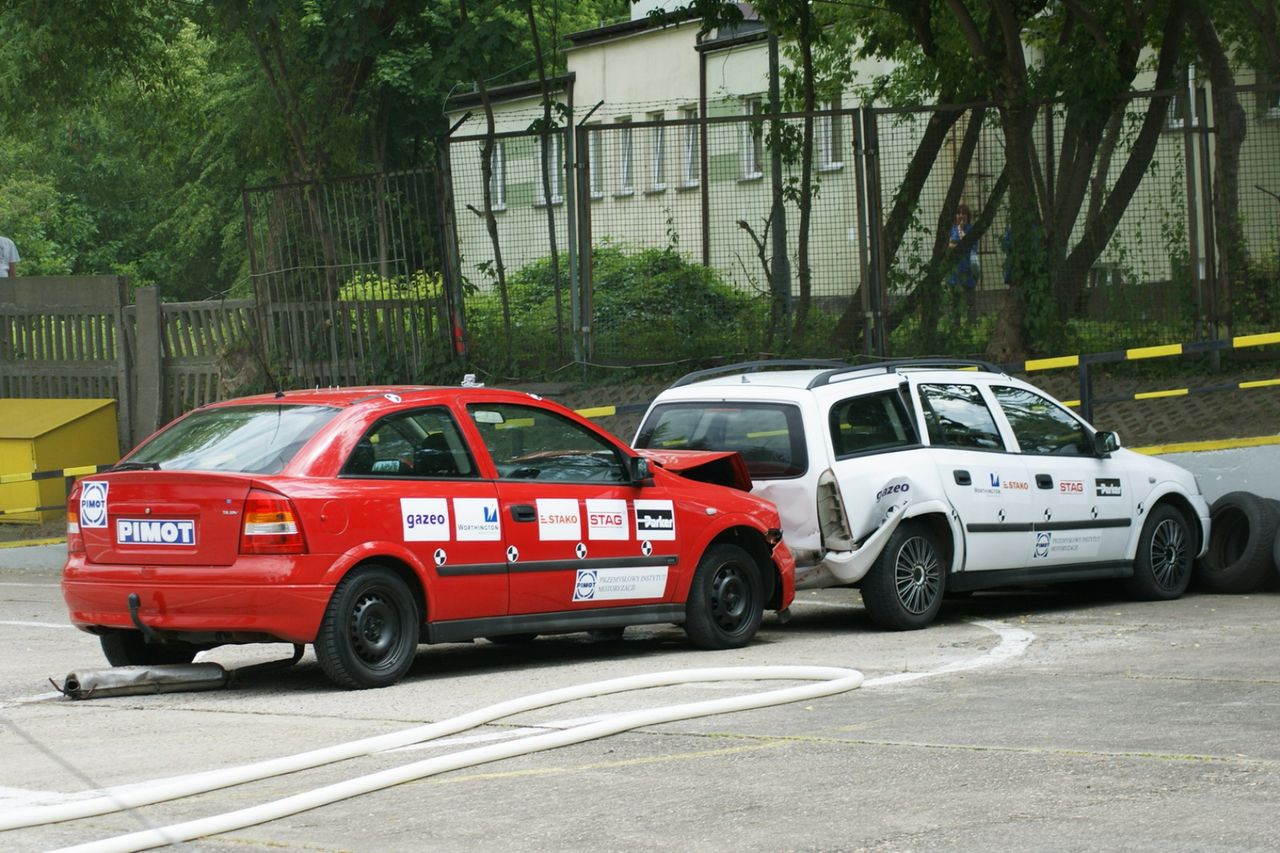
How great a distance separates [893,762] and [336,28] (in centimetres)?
1609

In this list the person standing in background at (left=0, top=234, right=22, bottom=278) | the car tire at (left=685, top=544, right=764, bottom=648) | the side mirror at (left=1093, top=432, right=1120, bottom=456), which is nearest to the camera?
the car tire at (left=685, top=544, right=764, bottom=648)

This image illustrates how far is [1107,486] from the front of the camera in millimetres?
12453

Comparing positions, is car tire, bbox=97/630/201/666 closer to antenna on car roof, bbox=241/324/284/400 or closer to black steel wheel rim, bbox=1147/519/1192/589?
black steel wheel rim, bbox=1147/519/1192/589

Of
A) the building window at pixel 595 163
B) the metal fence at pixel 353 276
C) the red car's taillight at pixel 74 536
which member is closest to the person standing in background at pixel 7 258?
the metal fence at pixel 353 276

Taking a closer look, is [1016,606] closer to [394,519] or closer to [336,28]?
[394,519]

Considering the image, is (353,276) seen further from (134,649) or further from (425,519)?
(425,519)

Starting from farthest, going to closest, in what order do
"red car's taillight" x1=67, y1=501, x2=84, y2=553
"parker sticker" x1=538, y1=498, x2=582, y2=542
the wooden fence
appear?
the wooden fence → "parker sticker" x1=538, y1=498, x2=582, y2=542 → "red car's taillight" x1=67, y1=501, x2=84, y2=553

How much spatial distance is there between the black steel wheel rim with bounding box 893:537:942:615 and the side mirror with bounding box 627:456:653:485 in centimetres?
178

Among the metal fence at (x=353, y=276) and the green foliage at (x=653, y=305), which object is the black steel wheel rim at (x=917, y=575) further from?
the metal fence at (x=353, y=276)

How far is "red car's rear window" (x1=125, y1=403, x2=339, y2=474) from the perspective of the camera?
348 inches

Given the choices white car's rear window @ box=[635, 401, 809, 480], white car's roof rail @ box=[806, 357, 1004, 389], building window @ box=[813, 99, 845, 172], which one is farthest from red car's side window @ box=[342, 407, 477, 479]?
building window @ box=[813, 99, 845, 172]

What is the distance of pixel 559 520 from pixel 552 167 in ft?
33.0

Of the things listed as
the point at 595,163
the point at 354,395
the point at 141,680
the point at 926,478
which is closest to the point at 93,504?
the point at 141,680

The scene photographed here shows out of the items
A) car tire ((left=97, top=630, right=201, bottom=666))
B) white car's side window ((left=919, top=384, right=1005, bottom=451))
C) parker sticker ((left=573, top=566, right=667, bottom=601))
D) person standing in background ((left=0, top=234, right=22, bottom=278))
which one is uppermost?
person standing in background ((left=0, top=234, right=22, bottom=278))
